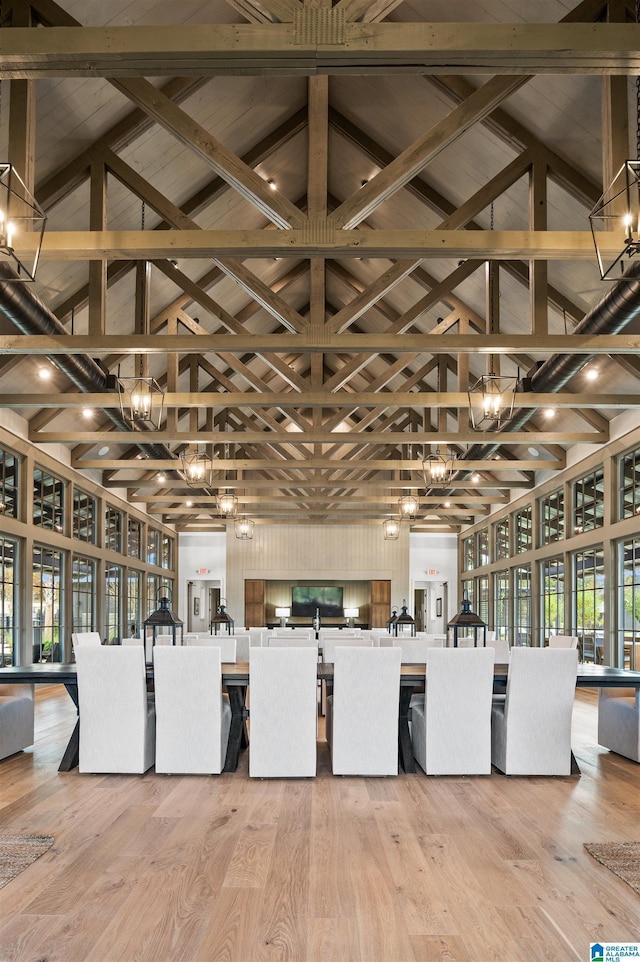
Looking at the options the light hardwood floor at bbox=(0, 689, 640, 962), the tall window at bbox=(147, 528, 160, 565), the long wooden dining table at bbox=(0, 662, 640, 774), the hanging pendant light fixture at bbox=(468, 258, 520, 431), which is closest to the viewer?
the light hardwood floor at bbox=(0, 689, 640, 962)

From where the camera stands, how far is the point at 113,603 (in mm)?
18016

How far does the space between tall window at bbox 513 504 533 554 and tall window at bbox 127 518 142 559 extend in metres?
8.59

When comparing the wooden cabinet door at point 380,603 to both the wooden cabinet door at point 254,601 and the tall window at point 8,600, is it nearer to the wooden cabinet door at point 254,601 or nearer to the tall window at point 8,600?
the wooden cabinet door at point 254,601

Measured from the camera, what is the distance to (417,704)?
6176mm

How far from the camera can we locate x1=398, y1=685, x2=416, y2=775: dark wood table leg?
5.91 metres

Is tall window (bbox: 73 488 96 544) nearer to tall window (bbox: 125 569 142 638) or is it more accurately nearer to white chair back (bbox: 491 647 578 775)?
tall window (bbox: 125 569 142 638)

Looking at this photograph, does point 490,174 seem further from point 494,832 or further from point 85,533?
point 85,533

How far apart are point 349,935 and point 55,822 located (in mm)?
2172

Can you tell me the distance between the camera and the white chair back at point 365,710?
18.4 ft

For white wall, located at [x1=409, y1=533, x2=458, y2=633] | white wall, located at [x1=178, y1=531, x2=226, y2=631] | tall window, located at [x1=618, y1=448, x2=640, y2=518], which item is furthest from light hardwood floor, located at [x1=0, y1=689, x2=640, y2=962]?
white wall, located at [x1=178, y1=531, x2=226, y2=631]

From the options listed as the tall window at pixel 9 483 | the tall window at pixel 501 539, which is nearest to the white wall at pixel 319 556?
the tall window at pixel 501 539

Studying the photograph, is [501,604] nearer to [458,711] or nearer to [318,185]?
[458,711]

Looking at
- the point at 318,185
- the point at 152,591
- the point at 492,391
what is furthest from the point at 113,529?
the point at 318,185

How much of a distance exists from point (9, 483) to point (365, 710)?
7.86 m
